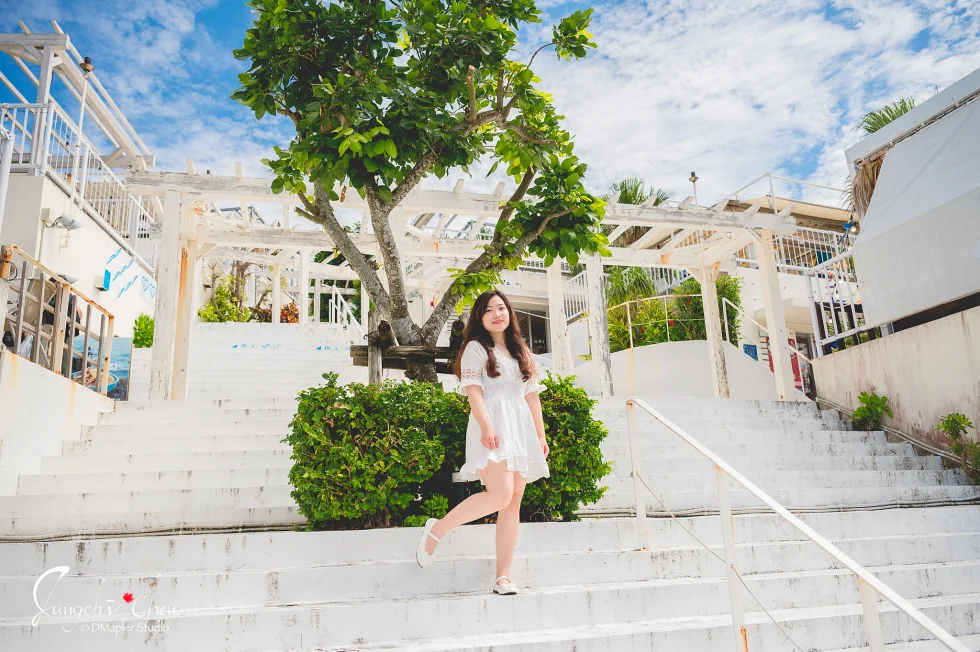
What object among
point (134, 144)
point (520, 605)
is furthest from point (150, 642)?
point (134, 144)

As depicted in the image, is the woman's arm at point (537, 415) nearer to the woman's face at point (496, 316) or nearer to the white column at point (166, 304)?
the woman's face at point (496, 316)

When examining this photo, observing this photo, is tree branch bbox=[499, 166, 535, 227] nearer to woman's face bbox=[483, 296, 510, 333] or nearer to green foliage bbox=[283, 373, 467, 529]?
woman's face bbox=[483, 296, 510, 333]

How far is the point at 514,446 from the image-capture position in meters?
3.37

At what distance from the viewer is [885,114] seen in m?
13.1

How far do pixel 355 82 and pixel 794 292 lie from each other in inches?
488

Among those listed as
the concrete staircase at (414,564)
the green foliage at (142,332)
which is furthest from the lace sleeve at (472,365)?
the green foliage at (142,332)

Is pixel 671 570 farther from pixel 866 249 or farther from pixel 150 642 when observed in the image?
pixel 866 249

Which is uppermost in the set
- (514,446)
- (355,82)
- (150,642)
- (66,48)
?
(66,48)

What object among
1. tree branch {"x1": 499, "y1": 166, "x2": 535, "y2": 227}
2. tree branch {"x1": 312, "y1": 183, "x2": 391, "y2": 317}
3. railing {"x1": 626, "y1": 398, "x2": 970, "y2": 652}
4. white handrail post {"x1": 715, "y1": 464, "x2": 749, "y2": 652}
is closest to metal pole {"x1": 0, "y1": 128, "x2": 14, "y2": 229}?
tree branch {"x1": 312, "y1": 183, "x2": 391, "y2": 317}

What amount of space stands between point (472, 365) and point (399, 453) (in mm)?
741

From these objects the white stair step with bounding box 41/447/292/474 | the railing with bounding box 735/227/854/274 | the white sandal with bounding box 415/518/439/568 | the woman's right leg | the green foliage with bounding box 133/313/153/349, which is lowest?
the white sandal with bounding box 415/518/439/568

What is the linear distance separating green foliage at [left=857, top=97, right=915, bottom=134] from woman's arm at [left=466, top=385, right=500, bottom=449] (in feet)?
40.9

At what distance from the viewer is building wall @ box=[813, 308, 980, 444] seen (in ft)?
21.0

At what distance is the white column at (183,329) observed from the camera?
24.6 ft
